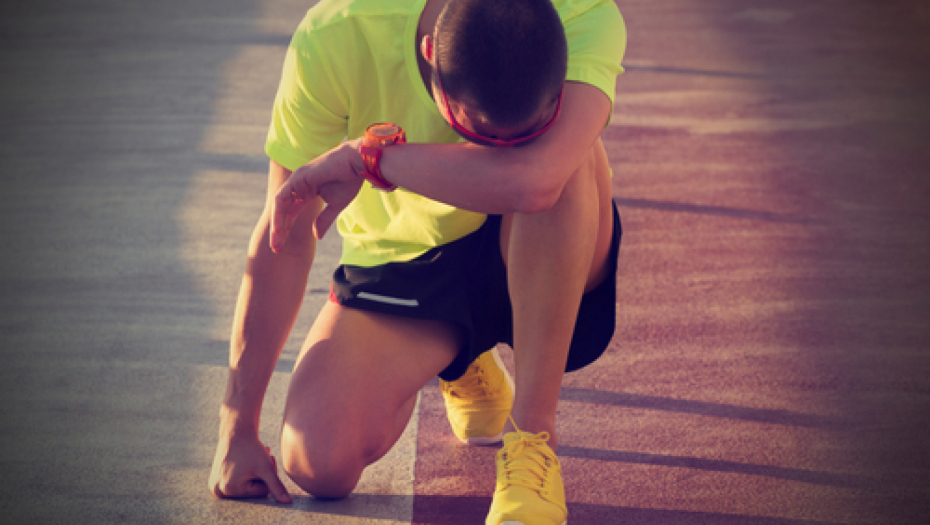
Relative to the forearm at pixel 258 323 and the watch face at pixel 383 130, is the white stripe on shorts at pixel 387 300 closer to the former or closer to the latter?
the forearm at pixel 258 323

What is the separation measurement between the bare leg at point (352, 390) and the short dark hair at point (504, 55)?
596mm

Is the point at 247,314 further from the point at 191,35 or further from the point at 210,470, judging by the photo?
the point at 191,35

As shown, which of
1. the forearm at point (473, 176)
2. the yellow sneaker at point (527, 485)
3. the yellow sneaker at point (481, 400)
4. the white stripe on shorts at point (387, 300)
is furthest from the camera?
the yellow sneaker at point (481, 400)

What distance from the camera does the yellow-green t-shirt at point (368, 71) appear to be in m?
1.54

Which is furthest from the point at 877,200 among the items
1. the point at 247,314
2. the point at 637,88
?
the point at 247,314

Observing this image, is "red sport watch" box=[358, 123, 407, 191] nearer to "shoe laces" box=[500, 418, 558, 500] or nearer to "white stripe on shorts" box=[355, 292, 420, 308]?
"white stripe on shorts" box=[355, 292, 420, 308]

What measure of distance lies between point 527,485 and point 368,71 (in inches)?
33.3

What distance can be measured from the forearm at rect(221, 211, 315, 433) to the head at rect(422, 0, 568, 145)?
560mm

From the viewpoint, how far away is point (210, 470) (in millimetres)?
1840

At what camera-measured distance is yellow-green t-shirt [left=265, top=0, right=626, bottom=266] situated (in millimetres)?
1538

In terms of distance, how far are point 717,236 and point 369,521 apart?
5.84 ft

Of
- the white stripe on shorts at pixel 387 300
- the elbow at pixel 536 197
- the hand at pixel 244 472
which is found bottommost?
the hand at pixel 244 472

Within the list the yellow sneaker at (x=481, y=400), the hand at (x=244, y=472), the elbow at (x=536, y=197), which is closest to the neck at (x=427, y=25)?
the elbow at (x=536, y=197)

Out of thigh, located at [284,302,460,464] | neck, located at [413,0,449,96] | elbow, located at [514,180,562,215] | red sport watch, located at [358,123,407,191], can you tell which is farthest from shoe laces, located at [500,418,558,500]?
neck, located at [413,0,449,96]
